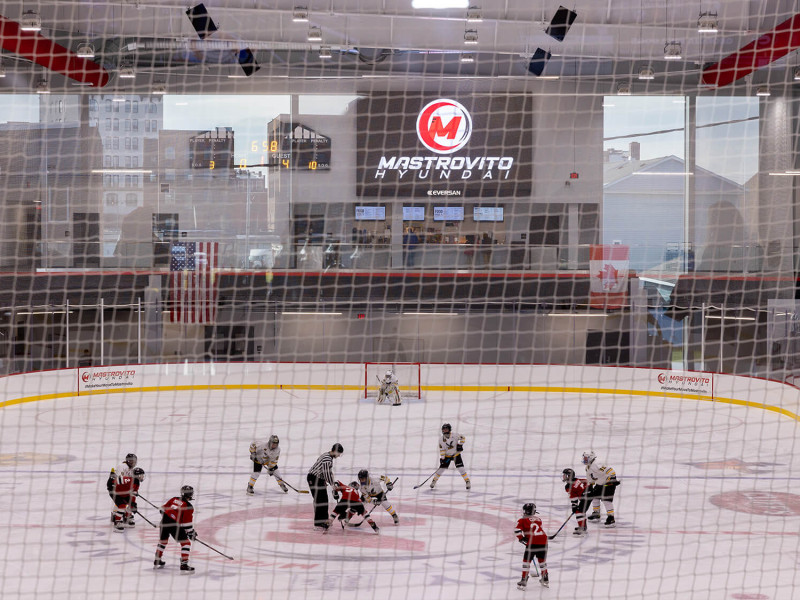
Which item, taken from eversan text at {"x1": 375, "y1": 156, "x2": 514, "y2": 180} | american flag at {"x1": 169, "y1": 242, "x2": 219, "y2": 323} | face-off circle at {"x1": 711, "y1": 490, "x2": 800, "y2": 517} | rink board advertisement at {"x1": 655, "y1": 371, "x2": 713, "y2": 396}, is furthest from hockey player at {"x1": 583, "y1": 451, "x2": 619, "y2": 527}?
eversan text at {"x1": 375, "y1": 156, "x2": 514, "y2": 180}

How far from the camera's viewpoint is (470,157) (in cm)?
2200

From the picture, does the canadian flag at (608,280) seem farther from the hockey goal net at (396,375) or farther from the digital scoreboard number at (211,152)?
the digital scoreboard number at (211,152)

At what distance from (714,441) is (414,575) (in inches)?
299

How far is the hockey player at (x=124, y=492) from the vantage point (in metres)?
8.10

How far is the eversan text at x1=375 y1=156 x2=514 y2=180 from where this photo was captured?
2189cm

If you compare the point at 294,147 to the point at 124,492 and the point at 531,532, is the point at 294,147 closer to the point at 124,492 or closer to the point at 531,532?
the point at 124,492

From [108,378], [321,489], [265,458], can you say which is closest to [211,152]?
[108,378]

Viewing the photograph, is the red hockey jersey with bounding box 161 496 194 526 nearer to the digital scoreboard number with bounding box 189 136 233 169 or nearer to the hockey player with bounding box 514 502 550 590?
the hockey player with bounding box 514 502 550 590

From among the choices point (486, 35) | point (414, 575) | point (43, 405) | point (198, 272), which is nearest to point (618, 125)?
point (486, 35)

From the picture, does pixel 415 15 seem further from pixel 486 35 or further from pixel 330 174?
pixel 330 174

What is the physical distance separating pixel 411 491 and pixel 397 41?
1078 cm

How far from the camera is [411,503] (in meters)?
9.45

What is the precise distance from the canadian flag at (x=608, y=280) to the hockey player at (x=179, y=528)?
12478mm

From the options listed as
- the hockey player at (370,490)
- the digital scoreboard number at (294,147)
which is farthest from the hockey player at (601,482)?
the digital scoreboard number at (294,147)
